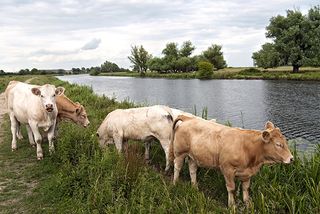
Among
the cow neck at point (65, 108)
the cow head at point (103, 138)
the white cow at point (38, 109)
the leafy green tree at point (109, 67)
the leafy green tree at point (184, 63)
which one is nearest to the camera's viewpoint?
the white cow at point (38, 109)

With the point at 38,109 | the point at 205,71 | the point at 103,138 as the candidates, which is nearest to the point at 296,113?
the point at 103,138

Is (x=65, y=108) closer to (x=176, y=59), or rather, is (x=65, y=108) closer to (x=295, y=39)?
(x=295, y=39)

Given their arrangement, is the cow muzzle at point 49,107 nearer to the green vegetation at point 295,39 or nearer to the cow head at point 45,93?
the cow head at point 45,93

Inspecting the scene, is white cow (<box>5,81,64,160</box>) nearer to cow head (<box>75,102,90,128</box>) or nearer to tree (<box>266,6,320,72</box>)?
cow head (<box>75,102,90,128</box>)

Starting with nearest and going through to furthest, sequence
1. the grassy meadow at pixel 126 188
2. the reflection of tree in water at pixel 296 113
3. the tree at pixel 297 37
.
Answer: the grassy meadow at pixel 126 188, the reflection of tree in water at pixel 296 113, the tree at pixel 297 37

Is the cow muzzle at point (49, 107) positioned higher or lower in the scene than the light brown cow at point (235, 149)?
higher

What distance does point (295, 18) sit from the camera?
60781 mm

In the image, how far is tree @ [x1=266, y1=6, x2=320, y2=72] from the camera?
189 ft

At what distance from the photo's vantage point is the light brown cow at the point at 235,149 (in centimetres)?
626

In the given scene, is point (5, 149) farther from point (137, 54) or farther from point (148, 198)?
point (137, 54)

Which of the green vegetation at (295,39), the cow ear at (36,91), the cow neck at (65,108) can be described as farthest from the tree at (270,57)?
the cow ear at (36,91)

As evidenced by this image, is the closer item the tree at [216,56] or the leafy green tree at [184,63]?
the tree at [216,56]

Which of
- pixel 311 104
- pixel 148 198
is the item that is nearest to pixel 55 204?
pixel 148 198

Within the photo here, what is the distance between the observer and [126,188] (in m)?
6.56
